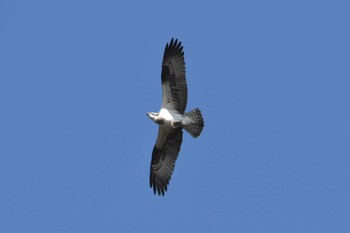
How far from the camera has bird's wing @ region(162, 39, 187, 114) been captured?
2128 centimetres

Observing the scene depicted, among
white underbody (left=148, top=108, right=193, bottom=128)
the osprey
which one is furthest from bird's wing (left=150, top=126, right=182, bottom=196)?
white underbody (left=148, top=108, right=193, bottom=128)

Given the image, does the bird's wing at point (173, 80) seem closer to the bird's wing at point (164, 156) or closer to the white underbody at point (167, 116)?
the white underbody at point (167, 116)

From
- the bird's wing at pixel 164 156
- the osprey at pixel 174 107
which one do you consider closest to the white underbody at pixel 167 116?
the osprey at pixel 174 107

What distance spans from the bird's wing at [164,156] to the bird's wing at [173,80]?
30.5 inches

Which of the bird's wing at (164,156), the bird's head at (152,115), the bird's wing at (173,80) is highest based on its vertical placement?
the bird's wing at (173,80)

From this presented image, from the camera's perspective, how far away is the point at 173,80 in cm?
2127

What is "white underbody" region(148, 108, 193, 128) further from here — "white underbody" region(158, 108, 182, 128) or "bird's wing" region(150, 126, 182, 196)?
"bird's wing" region(150, 126, 182, 196)

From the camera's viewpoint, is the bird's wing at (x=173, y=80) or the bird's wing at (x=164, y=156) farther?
the bird's wing at (x=164, y=156)

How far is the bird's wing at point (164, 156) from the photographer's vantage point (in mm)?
22031

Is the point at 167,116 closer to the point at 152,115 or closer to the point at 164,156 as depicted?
the point at 152,115

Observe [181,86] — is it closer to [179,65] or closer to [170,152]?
[179,65]

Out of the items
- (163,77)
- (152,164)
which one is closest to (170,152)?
(152,164)

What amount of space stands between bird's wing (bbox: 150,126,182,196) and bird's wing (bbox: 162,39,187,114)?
77 cm

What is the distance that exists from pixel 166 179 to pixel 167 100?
217 cm
